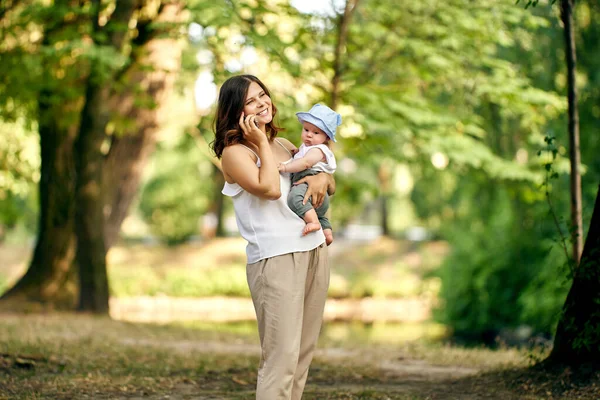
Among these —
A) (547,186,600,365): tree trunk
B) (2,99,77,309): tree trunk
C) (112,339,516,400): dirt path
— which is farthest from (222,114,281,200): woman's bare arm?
(2,99,77,309): tree trunk

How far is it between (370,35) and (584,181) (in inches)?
202

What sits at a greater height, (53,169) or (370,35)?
(370,35)

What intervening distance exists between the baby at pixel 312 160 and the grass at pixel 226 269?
16386mm

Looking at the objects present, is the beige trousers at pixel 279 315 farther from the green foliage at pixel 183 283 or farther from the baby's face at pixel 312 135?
the green foliage at pixel 183 283

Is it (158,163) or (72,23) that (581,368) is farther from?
(158,163)

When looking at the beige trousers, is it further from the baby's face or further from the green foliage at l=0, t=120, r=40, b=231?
the green foliage at l=0, t=120, r=40, b=231

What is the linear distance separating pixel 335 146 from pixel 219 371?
5808mm

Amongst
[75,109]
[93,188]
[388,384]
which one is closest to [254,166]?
[388,384]

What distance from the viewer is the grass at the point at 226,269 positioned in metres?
23.6

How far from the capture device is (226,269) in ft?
81.0

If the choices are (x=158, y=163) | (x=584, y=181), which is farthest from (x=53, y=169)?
(x=158, y=163)

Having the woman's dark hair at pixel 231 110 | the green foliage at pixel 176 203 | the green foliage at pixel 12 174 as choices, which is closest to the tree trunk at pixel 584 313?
the woman's dark hair at pixel 231 110

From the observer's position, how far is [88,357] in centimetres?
652

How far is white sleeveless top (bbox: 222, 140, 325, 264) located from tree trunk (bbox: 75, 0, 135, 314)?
24.0ft
